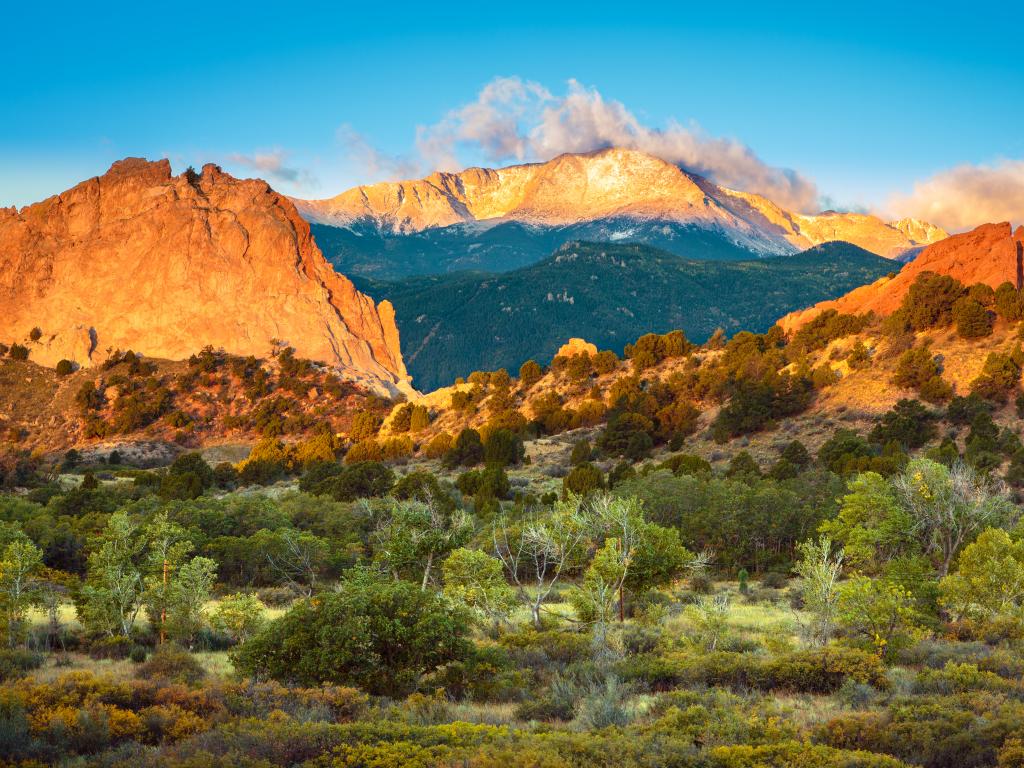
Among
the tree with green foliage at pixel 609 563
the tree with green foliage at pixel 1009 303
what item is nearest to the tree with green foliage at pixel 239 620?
the tree with green foliage at pixel 609 563

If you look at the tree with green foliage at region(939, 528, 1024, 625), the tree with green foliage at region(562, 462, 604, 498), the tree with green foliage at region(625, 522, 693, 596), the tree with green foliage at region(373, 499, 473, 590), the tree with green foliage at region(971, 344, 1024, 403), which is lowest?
the tree with green foliage at region(939, 528, 1024, 625)

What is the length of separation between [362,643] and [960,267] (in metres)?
75.6

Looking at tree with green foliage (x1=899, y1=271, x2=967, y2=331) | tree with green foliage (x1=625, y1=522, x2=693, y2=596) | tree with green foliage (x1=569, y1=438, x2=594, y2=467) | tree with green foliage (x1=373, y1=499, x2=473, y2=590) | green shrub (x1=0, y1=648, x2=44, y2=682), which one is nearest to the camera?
green shrub (x1=0, y1=648, x2=44, y2=682)

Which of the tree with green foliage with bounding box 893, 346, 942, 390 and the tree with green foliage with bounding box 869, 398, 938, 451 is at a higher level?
the tree with green foliage with bounding box 893, 346, 942, 390

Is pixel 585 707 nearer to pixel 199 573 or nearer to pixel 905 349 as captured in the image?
pixel 199 573

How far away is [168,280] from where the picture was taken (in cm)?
9606

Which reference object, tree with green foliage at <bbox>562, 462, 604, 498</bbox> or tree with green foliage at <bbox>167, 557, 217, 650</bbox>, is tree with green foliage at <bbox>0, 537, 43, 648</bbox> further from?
tree with green foliage at <bbox>562, 462, 604, 498</bbox>

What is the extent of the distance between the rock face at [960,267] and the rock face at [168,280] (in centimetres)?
5102

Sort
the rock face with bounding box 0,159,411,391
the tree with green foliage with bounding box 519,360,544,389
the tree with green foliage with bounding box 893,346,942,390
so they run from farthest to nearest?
1. the rock face with bounding box 0,159,411,391
2. the tree with green foliage with bounding box 519,360,544,389
3. the tree with green foliage with bounding box 893,346,942,390

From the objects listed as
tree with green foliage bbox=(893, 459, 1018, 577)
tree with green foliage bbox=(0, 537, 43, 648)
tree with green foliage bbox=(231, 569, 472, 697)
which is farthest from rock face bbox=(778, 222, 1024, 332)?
tree with green foliage bbox=(0, 537, 43, 648)

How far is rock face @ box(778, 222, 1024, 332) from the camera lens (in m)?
71.2

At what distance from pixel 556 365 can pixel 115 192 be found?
2364 inches

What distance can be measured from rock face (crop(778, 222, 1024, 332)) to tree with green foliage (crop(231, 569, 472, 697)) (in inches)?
2727

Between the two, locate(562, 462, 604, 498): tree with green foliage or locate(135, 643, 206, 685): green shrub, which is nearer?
locate(135, 643, 206, 685): green shrub
